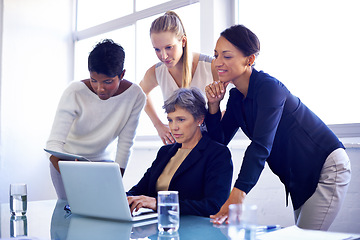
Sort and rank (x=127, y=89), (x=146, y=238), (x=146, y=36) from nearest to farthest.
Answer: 1. (x=146, y=238)
2. (x=127, y=89)
3. (x=146, y=36)

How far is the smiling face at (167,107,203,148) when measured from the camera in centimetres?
194

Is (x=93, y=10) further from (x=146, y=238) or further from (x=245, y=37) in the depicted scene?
(x=146, y=238)

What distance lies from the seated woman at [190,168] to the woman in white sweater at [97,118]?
0.32 meters

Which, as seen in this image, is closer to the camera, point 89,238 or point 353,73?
point 89,238

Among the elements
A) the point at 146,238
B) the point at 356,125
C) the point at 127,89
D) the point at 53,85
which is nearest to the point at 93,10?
the point at 53,85

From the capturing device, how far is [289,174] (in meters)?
1.71

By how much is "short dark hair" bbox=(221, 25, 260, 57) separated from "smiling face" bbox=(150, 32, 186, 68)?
537 mm

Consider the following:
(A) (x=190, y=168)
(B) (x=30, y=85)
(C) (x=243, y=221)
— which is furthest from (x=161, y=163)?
(B) (x=30, y=85)

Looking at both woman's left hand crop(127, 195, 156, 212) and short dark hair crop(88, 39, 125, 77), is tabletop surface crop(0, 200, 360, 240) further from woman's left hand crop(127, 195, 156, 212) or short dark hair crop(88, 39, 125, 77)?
short dark hair crop(88, 39, 125, 77)

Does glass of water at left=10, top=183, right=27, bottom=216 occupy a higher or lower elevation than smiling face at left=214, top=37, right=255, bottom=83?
lower

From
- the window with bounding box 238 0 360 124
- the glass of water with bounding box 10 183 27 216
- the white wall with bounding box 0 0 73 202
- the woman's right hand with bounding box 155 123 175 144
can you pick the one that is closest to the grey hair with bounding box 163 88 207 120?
the woman's right hand with bounding box 155 123 175 144

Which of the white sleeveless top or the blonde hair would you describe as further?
the white sleeveless top

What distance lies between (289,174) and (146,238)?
0.77 m

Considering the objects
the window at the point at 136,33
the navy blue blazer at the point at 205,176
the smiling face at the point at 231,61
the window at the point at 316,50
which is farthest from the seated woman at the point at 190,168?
the window at the point at 136,33
